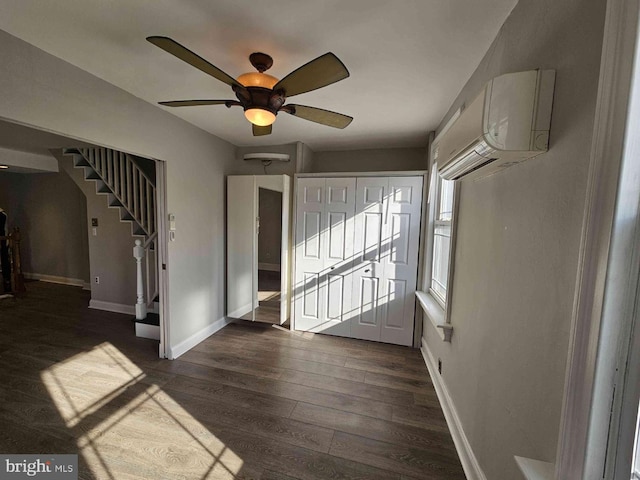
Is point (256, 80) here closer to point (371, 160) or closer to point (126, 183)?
point (371, 160)

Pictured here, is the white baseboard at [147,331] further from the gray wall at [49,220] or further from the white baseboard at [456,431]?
the white baseboard at [456,431]

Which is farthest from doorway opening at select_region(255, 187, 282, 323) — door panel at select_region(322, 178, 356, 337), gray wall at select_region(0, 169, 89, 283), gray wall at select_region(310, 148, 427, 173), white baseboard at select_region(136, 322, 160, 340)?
gray wall at select_region(0, 169, 89, 283)

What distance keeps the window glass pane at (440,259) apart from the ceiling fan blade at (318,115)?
56.1 inches

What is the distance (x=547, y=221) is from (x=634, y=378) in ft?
1.62

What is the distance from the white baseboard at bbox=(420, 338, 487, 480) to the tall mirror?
Result: 74.1 inches

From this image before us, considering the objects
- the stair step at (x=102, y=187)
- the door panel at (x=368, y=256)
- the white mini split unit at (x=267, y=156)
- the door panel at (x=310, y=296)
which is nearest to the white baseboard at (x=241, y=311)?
the door panel at (x=310, y=296)

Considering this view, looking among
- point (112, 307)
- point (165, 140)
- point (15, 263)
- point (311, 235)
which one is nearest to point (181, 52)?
point (165, 140)

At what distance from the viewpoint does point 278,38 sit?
1.42 metres

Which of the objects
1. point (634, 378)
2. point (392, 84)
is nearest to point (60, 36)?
point (392, 84)

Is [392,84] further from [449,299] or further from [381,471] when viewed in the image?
[381,471]

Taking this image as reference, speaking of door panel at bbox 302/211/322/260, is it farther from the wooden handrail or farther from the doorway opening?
the wooden handrail

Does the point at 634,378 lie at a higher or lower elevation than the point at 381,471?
higher

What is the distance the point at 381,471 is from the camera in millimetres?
1534

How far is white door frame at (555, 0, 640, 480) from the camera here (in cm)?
64
